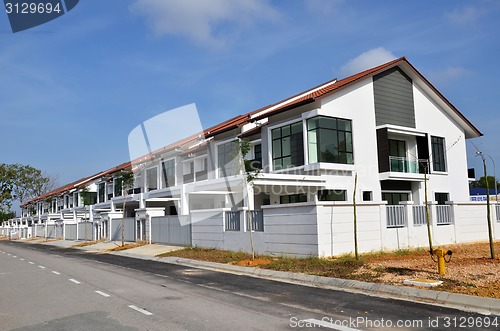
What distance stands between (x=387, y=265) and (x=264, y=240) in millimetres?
5907

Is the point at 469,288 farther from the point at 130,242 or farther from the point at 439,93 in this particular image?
the point at 130,242

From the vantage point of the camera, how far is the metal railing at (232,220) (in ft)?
69.2

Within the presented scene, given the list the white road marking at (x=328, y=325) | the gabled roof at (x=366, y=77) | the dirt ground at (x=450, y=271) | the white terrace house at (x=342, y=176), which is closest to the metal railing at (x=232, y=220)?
the white terrace house at (x=342, y=176)

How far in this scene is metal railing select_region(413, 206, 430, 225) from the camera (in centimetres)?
2043

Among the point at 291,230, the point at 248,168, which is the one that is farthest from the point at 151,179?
the point at 291,230

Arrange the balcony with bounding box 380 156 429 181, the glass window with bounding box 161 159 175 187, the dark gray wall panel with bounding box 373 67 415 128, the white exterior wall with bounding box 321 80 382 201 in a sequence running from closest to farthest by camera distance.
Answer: the white exterior wall with bounding box 321 80 382 201 < the balcony with bounding box 380 156 429 181 < the dark gray wall panel with bounding box 373 67 415 128 < the glass window with bounding box 161 159 175 187

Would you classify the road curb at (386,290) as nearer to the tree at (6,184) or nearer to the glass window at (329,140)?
the glass window at (329,140)

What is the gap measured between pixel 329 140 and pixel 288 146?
228cm

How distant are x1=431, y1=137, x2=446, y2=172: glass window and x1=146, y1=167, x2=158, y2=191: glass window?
24164 millimetres

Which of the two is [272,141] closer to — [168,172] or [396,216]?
[396,216]

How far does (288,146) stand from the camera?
79.3ft

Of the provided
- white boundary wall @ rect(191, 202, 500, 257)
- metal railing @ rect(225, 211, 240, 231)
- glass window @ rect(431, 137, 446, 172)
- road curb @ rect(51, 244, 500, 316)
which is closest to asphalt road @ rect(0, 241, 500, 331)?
road curb @ rect(51, 244, 500, 316)

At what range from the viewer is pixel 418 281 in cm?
1112

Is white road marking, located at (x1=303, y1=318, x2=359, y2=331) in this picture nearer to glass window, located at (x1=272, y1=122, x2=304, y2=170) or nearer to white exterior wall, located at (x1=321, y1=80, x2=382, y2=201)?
white exterior wall, located at (x1=321, y1=80, x2=382, y2=201)
